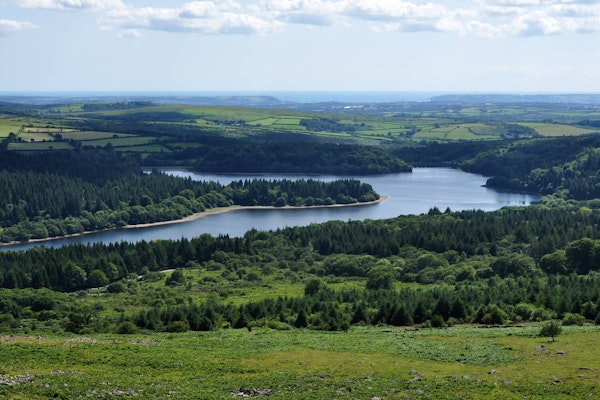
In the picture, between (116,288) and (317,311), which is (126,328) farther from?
(116,288)

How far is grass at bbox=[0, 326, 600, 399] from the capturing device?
39625 mm

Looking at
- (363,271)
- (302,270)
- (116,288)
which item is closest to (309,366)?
(116,288)

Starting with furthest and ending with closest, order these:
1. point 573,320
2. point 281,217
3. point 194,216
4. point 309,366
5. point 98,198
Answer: point 281,217 → point 194,216 → point 98,198 → point 573,320 → point 309,366

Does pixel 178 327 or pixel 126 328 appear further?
pixel 178 327

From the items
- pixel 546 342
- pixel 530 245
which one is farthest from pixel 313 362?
pixel 530 245

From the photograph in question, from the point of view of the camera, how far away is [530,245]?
113 metres

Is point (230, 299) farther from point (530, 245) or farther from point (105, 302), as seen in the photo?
point (530, 245)

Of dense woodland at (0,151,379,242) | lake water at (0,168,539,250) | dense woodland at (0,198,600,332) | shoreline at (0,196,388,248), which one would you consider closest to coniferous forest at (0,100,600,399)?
dense woodland at (0,198,600,332)

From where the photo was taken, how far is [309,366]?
45.3 metres

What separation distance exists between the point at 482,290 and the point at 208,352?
35.2 m

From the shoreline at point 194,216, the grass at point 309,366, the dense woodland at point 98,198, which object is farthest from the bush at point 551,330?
the dense woodland at point 98,198

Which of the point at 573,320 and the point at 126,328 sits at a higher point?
the point at 573,320

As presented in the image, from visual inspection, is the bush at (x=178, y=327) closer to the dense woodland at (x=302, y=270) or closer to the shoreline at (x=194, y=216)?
the dense woodland at (x=302, y=270)

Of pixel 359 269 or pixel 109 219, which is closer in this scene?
pixel 359 269
